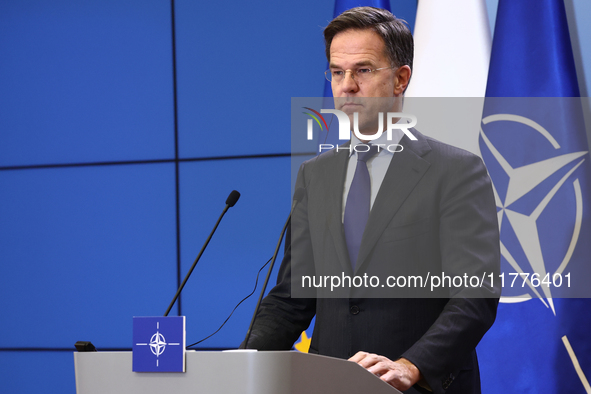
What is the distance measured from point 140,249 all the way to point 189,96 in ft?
3.04

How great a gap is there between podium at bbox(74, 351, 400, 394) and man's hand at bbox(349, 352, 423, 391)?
5.5 inches

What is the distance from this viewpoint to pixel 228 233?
10.1ft

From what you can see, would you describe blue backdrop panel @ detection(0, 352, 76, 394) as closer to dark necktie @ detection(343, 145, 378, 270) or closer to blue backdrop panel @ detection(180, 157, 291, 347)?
blue backdrop panel @ detection(180, 157, 291, 347)

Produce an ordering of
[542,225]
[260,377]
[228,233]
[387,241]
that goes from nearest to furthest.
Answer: [260,377] < [387,241] < [542,225] < [228,233]

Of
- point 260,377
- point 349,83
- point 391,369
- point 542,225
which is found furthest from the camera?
point 542,225

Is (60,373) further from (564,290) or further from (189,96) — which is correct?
(564,290)

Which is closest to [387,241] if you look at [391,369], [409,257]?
[409,257]

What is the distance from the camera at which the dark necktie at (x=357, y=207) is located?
1460 mm

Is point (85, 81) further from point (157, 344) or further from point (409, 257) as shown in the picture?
point (157, 344)

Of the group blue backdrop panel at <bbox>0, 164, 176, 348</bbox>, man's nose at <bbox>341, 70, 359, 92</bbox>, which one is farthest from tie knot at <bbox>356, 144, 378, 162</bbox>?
blue backdrop panel at <bbox>0, 164, 176, 348</bbox>

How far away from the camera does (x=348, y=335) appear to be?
141 cm

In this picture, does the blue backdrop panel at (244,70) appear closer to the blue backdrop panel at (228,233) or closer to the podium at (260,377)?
the blue backdrop panel at (228,233)

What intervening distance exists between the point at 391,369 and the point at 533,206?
1.29 meters

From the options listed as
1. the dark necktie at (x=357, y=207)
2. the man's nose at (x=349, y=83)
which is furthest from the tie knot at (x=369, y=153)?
the man's nose at (x=349, y=83)
